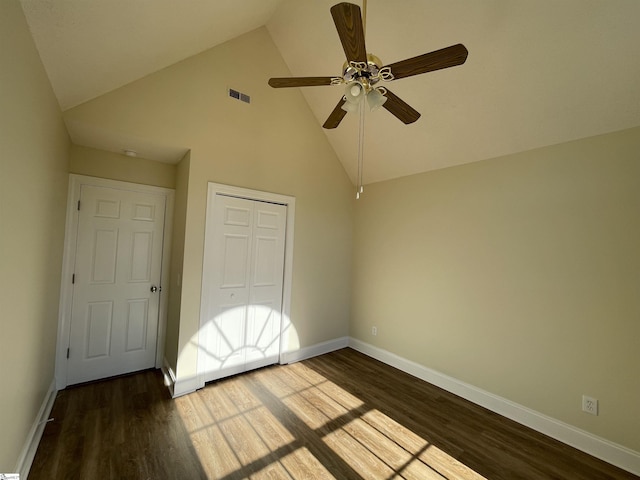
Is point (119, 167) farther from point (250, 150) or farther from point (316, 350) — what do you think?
point (316, 350)

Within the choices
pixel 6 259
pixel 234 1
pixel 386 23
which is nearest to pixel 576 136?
pixel 386 23

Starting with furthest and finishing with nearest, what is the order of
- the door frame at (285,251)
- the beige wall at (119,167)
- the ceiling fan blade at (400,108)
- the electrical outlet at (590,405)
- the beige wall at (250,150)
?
the door frame at (285,251) < the beige wall at (119,167) < the beige wall at (250,150) < the electrical outlet at (590,405) < the ceiling fan blade at (400,108)

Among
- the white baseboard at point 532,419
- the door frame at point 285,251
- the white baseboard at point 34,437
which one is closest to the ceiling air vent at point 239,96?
the door frame at point 285,251

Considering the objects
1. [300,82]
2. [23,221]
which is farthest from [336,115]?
[23,221]

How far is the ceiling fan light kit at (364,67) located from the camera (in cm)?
128

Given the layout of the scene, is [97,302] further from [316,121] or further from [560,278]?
[560,278]

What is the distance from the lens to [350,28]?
130 centimetres

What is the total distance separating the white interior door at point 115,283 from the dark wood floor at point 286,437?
254 millimetres

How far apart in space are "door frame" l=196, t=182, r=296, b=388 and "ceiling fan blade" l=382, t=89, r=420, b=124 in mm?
1826

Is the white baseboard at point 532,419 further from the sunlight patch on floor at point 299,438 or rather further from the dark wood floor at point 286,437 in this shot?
the sunlight patch on floor at point 299,438

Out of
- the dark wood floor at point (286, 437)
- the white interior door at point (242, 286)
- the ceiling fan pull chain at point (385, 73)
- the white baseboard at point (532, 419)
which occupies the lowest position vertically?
the dark wood floor at point (286, 437)

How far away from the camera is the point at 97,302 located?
2799mm

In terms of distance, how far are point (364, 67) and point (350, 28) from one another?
27 centimetres

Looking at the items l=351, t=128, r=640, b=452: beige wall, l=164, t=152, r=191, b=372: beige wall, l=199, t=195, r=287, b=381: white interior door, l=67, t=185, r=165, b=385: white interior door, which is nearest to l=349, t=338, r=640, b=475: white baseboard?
l=351, t=128, r=640, b=452: beige wall
